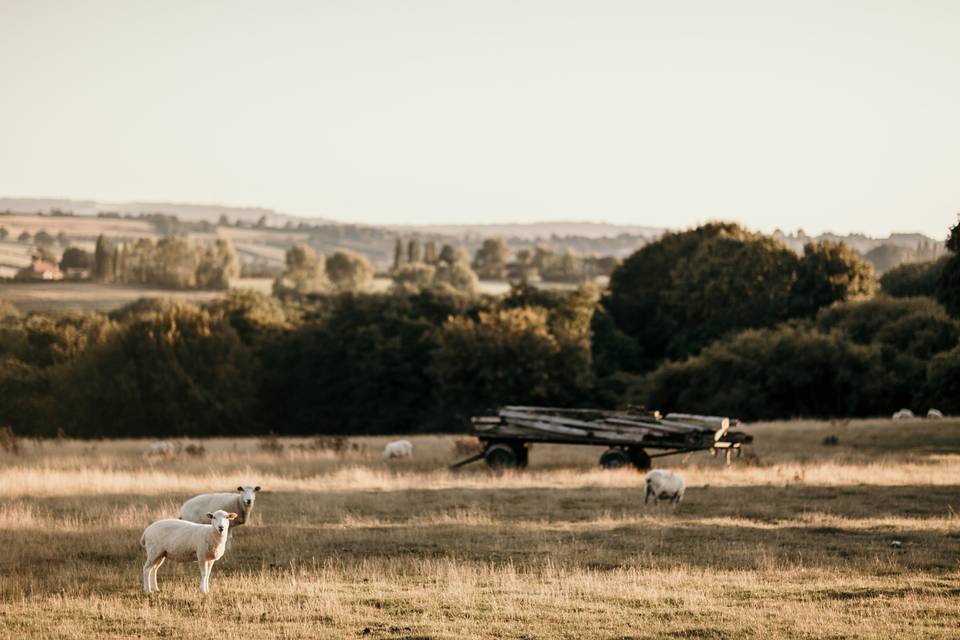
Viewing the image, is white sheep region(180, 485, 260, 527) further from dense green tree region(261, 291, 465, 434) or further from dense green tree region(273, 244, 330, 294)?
dense green tree region(273, 244, 330, 294)

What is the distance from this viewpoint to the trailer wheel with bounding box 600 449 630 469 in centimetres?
3101

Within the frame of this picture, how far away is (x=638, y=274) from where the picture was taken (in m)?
82.8

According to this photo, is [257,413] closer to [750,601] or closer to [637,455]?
[637,455]

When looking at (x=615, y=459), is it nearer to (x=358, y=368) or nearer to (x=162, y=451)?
(x=162, y=451)

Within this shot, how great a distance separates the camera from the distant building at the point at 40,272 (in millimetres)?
133125

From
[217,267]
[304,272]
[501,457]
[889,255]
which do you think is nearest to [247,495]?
[501,457]

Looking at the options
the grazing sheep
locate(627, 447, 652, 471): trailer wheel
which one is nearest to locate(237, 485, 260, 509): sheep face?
locate(627, 447, 652, 471): trailer wheel

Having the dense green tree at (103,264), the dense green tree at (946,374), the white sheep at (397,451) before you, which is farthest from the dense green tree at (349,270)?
the white sheep at (397,451)

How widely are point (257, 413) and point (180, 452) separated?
37.4m

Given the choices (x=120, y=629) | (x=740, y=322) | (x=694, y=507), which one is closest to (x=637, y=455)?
(x=694, y=507)

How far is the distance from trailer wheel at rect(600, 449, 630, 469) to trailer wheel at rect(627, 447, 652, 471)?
171 millimetres

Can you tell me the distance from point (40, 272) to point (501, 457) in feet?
387

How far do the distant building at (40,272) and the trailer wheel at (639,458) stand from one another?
378ft

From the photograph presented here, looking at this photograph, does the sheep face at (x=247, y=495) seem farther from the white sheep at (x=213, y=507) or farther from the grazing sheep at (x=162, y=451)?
the grazing sheep at (x=162, y=451)
